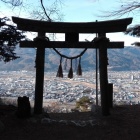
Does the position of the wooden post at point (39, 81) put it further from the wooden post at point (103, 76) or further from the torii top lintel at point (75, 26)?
the wooden post at point (103, 76)

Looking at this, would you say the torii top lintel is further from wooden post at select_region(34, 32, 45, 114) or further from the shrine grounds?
the shrine grounds

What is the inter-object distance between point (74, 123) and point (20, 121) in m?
1.61

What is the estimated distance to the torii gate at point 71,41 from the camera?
9992 millimetres

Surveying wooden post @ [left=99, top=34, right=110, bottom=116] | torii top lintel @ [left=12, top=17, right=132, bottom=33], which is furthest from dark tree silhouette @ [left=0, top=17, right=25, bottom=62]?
wooden post @ [left=99, top=34, right=110, bottom=116]

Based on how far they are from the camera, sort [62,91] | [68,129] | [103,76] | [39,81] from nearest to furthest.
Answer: [68,129], [39,81], [103,76], [62,91]

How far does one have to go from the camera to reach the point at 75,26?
10281 mm

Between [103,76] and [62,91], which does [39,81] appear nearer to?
[103,76]

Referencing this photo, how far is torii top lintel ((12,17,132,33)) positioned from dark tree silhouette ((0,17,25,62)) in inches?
33.2

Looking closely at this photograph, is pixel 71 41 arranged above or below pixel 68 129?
above

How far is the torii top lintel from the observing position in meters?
10.1

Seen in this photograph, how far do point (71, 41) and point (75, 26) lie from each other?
505 mm

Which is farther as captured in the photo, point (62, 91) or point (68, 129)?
point (62, 91)

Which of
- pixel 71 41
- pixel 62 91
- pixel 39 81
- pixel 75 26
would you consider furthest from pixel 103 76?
pixel 62 91

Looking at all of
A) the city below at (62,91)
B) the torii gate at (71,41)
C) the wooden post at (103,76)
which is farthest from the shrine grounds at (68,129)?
the city below at (62,91)
